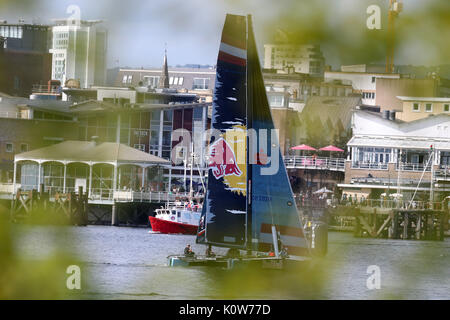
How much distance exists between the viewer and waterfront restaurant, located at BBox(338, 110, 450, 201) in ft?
154

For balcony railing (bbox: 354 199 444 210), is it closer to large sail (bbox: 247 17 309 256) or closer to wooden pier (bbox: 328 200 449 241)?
wooden pier (bbox: 328 200 449 241)

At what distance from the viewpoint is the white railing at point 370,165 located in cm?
5375

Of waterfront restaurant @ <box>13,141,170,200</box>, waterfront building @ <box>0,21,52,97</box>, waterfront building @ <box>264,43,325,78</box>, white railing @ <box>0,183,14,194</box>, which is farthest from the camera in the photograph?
waterfront restaurant @ <box>13,141,170,200</box>

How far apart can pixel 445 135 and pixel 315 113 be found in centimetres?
2798

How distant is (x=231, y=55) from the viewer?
60.2 ft

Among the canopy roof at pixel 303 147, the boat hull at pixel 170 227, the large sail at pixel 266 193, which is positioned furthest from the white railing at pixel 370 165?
the large sail at pixel 266 193

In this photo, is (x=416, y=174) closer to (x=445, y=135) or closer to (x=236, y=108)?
(x=445, y=135)

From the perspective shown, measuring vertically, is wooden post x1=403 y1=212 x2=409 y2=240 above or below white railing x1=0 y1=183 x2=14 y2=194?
below

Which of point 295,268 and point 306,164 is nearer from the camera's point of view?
point 295,268

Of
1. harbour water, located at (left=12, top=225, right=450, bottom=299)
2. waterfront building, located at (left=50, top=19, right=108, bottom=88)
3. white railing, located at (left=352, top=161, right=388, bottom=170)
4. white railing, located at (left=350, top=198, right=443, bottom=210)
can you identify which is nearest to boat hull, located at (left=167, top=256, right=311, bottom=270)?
harbour water, located at (left=12, top=225, right=450, bottom=299)

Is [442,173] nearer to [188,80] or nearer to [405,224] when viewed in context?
[405,224]

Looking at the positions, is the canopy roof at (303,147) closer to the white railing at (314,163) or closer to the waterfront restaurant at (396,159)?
the white railing at (314,163)

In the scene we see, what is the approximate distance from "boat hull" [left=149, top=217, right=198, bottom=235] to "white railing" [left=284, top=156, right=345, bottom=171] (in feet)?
19.1
